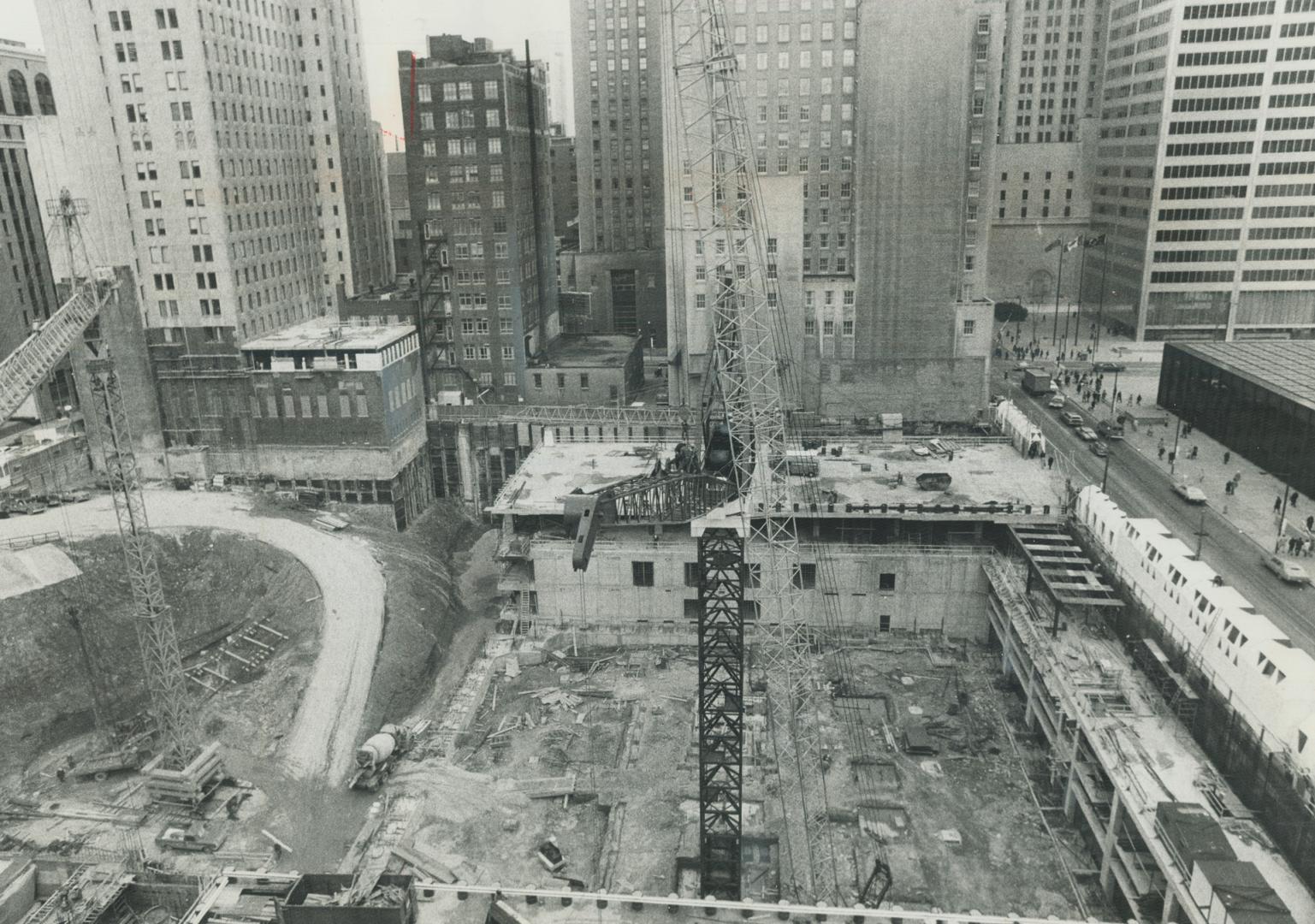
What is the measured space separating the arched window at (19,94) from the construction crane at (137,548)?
2965 inches

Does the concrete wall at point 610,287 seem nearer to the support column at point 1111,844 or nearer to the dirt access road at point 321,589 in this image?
the dirt access road at point 321,589

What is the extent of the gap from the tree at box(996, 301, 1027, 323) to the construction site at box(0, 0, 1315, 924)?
180 feet

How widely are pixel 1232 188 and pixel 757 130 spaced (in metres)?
63.7

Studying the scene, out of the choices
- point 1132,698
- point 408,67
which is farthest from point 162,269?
point 1132,698

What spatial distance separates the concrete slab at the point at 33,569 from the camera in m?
61.4

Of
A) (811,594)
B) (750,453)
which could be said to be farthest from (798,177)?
(750,453)

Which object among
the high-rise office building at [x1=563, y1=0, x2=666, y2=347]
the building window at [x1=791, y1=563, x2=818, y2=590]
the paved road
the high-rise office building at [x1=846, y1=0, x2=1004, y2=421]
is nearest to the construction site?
the building window at [x1=791, y1=563, x2=818, y2=590]

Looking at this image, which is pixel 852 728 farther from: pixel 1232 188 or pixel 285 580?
pixel 1232 188

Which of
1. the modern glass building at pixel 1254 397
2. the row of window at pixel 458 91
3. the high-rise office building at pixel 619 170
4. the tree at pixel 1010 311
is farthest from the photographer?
the tree at pixel 1010 311

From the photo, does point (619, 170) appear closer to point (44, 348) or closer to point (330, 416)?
point (330, 416)

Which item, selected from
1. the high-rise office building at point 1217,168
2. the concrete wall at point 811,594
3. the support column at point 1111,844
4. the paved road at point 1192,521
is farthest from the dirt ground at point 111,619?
the high-rise office building at point 1217,168

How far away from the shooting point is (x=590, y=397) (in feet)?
314

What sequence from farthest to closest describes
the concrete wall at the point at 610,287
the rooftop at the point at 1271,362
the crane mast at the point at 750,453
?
the concrete wall at the point at 610,287 < the rooftop at the point at 1271,362 < the crane mast at the point at 750,453

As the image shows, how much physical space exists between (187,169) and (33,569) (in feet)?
116
